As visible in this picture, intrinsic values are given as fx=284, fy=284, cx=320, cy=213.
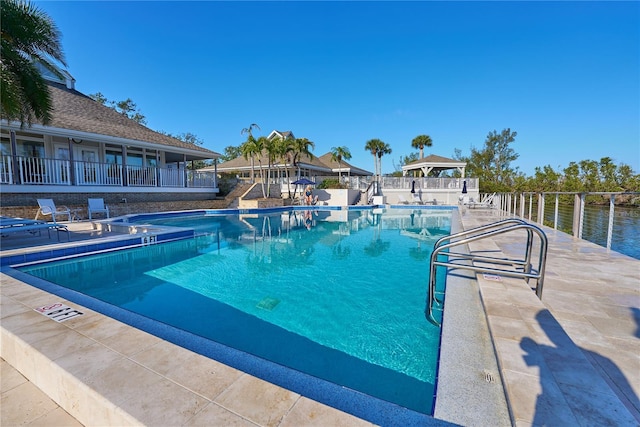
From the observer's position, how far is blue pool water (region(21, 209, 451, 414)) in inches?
115

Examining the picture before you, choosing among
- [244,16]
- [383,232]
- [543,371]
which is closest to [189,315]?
[543,371]

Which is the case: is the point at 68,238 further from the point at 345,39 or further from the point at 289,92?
the point at 289,92

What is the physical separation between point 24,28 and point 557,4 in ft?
61.3

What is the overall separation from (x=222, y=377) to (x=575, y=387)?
210 cm

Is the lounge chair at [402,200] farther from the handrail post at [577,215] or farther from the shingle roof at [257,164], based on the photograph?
the handrail post at [577,215]

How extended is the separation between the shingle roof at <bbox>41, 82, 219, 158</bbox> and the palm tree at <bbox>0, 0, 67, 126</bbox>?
4128 mm

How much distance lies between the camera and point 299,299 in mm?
4562

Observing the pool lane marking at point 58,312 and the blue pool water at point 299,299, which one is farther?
the blue pool water at point 299,299

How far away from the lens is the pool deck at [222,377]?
4.83 ft

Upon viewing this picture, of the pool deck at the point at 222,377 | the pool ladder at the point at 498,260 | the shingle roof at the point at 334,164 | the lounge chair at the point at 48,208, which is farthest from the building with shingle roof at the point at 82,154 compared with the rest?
the shingle roof at the point at 334,164

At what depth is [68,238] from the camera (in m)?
7.38

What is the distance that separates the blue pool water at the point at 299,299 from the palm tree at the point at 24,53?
15.0 feet

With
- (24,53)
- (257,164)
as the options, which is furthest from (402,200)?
(24,53)

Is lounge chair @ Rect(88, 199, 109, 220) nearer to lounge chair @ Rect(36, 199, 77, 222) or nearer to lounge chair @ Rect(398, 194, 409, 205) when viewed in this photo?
lounge chair @ Rect(36, 199, 77, 222)
